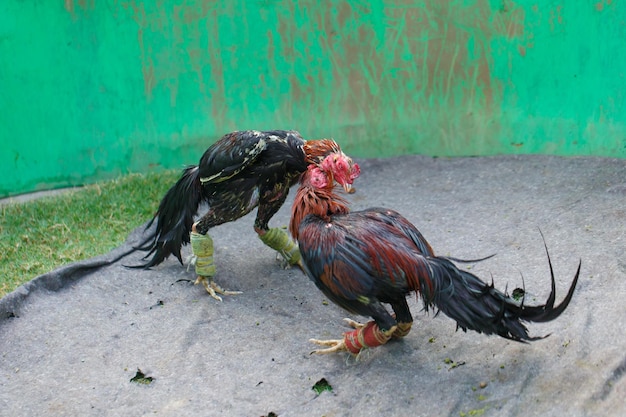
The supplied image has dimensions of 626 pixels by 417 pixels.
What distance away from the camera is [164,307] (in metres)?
4.80

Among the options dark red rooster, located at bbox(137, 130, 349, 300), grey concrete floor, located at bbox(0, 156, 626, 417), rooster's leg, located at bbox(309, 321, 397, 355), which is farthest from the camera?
dark red rooster, located at bbox(137, 130, 349, 300)

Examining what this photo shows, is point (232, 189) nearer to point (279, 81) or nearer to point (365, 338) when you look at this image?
point (365, 338)

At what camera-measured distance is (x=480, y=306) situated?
3.53 metres

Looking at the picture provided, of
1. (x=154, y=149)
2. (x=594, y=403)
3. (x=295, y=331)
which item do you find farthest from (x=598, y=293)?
(x=154, y=149)

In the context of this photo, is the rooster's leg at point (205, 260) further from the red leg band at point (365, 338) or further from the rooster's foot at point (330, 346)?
the red leg band at point (365, 338)

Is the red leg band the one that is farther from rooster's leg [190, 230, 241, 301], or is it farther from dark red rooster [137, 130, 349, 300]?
rooster's leg [190, 230, 241, 301]

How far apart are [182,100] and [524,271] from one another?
4.00m

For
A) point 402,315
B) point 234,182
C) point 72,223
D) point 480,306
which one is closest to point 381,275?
point 402,315

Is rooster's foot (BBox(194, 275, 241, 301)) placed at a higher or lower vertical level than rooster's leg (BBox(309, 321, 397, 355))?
lower

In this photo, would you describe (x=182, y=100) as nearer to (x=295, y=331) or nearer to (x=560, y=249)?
(x=295, y=331)

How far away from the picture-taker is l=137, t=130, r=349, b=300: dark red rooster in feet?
15.3

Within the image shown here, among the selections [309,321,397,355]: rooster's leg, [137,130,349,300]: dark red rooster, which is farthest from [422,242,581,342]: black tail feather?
[137,130,349,300]: dark red rooster

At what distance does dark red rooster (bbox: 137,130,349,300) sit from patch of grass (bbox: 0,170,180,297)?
76cm

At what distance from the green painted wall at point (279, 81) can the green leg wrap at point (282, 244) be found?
2.09 metres
